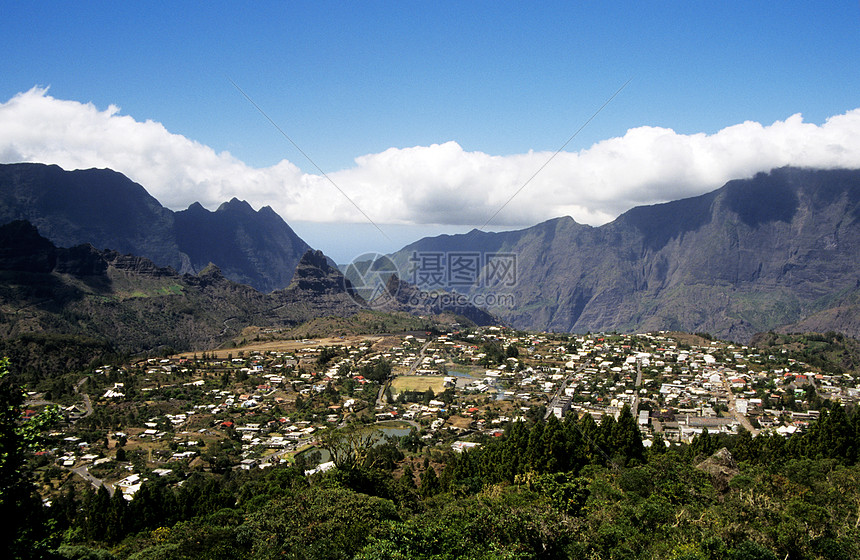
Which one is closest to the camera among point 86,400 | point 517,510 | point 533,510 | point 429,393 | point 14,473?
point 14,473

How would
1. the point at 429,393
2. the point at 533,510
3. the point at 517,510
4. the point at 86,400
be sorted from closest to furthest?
the point at 517,510
the point at 533,510
the point at 86,400
the point at 429,393

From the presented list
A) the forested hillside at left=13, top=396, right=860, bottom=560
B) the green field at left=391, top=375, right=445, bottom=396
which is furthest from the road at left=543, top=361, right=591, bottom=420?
the forested hillside at left=13, top=396, right=860, bottom=560

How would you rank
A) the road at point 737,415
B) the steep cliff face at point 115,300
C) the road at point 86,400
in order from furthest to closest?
the steep cliff face at point 115,300, the road at point 86,400, the road at point 737,415

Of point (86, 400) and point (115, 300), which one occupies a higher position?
point (115, 300)

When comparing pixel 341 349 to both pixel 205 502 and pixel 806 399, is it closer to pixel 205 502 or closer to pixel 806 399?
pixel 205 502

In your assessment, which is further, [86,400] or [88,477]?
[86,400]

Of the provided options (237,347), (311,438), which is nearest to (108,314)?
(237,347)

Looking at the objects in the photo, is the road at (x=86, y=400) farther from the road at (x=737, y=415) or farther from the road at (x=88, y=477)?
the road at (x=737, y=415)

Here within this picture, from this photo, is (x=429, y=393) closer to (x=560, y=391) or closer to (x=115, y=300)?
(x=560, y=391)

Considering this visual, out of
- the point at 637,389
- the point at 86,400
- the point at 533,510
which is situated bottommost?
the point at 86,400

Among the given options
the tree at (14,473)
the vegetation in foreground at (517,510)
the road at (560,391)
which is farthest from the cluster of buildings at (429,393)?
the tree at (14,473)

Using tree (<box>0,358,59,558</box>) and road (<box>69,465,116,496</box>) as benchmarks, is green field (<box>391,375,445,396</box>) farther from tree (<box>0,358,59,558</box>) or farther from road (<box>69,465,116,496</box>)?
tree (<box>0,358,59,558</box>)

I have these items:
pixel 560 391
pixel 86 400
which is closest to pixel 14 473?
pixel 86 400
